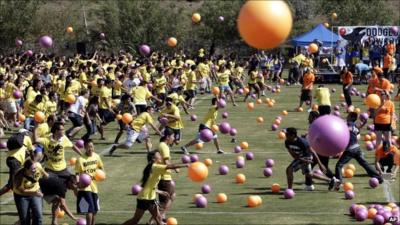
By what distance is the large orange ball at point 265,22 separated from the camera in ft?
31.1

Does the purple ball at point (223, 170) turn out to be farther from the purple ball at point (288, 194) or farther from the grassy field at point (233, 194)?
the purple ball at point (288, 194)

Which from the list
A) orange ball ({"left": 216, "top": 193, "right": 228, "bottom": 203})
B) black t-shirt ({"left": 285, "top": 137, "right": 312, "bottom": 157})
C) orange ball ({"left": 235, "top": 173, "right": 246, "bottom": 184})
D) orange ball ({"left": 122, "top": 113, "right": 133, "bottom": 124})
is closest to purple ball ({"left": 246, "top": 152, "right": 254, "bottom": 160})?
orange ball ({"left": 235, "top": 173, "right": 246, "bottom": 184})

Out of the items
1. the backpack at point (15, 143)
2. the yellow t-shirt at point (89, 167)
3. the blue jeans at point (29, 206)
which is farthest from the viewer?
the backpack at point (15, 143)

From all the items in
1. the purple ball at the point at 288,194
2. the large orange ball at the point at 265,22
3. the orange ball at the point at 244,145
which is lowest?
the orange ball at the point at 244,145

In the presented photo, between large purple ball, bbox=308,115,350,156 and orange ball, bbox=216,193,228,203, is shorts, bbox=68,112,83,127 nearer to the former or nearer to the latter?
orange ball, bbox=216,193,228,203

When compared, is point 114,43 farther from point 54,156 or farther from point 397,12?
point 54,156

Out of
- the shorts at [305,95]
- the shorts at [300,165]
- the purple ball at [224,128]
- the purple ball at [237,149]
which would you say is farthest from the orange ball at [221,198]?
the shorts at [305,95]

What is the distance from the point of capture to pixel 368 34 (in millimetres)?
44062

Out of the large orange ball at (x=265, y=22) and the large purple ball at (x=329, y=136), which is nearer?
the large orange ball at (x=265, y=22)

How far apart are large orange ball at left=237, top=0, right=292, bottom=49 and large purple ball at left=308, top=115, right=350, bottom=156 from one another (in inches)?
59.7

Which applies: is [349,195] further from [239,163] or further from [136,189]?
[136,189]

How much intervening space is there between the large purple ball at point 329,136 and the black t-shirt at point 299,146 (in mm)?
6543

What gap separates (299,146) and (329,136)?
22.6 ft

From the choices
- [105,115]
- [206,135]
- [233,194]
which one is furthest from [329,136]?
[105,115]
